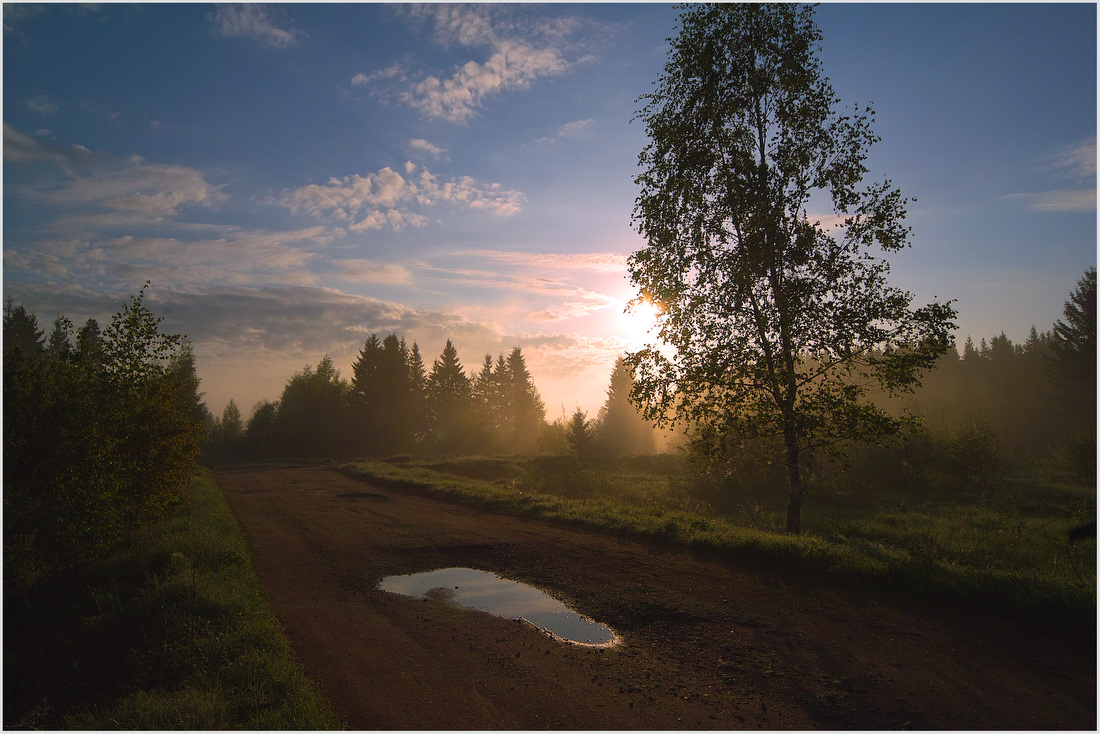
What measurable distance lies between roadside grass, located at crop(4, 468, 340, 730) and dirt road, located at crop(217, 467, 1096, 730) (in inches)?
21.1

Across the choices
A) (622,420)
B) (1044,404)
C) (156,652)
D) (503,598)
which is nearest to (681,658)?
(503,598)

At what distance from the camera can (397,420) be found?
61469mm

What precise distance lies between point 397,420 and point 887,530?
2089 inches

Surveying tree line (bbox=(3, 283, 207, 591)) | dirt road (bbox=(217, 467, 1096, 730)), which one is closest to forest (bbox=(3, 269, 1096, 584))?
tree line (bbox=(3, 283, 207, 591))

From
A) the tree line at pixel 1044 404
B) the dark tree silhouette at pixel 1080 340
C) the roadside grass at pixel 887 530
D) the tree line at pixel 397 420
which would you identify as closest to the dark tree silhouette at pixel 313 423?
the tree line at pixel 397 420

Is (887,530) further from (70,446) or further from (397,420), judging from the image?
(397,420)

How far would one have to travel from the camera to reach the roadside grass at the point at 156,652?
16.6 feet

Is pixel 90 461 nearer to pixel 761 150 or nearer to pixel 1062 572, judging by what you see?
pixel 761 150

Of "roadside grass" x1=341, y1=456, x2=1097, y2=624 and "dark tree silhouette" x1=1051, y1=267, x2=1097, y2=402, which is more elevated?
"dark tree silhouette" x1=1051, y1=267, x2=1097, y2=402

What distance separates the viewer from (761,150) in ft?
43.3

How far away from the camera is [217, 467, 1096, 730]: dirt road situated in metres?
5.02

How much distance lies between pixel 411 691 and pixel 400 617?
2.48 m

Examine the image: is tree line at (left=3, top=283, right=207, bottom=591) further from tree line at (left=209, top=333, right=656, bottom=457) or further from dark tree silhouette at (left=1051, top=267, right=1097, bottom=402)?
dark tree silhouette at (left=1051, top=267, right=1097, bottom=402)

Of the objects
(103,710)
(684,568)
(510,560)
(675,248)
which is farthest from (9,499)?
(675,248)
